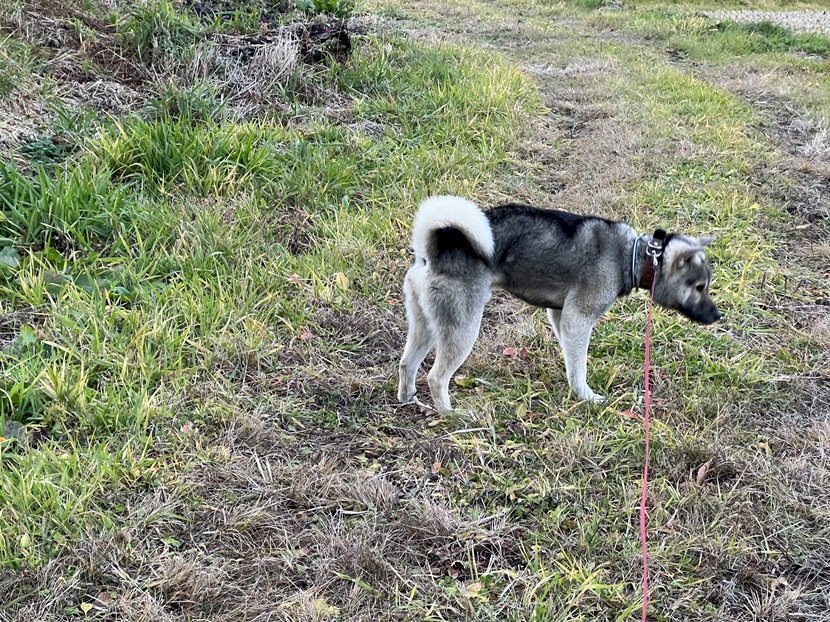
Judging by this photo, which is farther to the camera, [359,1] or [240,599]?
[359,1]

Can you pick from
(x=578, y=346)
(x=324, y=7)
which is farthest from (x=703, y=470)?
(x=324, y=7)

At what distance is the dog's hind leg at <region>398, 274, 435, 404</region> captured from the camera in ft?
11.0

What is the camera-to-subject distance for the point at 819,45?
12.9 m

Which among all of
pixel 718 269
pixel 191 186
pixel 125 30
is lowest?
pixel 718 269

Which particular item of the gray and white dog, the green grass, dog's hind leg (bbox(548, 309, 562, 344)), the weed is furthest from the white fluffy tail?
the green grass

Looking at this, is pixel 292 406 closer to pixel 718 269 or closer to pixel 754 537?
pixel 754 537

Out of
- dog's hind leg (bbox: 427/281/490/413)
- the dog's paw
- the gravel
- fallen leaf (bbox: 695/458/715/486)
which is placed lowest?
the dog's paw

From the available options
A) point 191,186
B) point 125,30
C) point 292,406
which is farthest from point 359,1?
point 292,406

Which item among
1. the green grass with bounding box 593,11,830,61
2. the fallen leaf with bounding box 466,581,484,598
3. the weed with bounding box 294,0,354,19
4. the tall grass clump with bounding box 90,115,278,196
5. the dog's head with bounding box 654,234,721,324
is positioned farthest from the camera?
the green grass with bounding box 593,11,830,61

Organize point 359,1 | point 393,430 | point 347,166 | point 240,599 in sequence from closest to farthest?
point 240,599 < point 393,430 < point 347,166 < point 359,1

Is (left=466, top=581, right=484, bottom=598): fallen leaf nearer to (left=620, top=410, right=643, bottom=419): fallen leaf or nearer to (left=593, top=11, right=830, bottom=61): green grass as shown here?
(left=620, top=410, right=643, bottom=419): fallen leaf

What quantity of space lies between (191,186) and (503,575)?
3420 millimetres

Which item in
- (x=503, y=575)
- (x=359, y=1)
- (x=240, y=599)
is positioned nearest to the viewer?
(x=240, y=599)

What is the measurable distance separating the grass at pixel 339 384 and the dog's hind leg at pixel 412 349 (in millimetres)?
108
